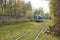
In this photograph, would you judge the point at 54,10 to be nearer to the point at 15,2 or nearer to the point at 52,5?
the point at 52,5

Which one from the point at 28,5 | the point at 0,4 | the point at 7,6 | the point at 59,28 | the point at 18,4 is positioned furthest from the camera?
the point at 28,5

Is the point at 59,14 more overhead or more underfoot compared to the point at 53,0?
more underfoot

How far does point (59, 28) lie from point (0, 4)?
35.1 m

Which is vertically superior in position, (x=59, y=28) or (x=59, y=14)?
(x=59, y=14)

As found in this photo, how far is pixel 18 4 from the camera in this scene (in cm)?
6619

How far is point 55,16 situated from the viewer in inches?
892

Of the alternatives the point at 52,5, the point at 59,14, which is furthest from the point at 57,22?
the point at 52,5

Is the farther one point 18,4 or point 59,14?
point 18,4

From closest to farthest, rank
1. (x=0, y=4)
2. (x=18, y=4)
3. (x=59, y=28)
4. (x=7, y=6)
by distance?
(x=59, y=28), (x=0, y=4), (x=7, y=6), (x=18, y=4)

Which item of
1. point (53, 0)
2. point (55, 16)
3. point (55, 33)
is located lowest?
point (55, 33)

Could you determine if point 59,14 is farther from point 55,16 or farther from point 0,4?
point 0,4

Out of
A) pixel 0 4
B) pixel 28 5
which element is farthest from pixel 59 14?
pixel 28 5

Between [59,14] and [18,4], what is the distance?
4529 cm

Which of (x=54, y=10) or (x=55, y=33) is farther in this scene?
(x=54, y=10)
